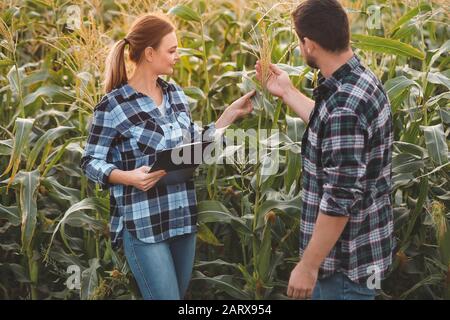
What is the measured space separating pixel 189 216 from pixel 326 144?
2.66ft

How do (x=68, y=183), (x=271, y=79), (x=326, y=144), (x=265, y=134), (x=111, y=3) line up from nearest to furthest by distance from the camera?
(x=326, y=144) < (x=271, y=79) < (x=265, y=134) < (x=68, y=183) < (x=111, y=3)

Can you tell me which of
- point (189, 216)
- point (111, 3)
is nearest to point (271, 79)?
point (189, 216)

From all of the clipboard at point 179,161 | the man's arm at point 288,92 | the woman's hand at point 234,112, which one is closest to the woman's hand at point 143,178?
the clipboard at point 179,161

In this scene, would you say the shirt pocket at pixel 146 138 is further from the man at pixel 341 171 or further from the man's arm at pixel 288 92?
the man at pixel 341 171

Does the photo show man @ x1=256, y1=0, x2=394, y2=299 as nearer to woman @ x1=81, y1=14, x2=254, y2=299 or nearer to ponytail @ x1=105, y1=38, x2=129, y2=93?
woman @ x1=81, y1=14, x2=254, y2=299

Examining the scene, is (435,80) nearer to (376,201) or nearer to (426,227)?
(426,227)

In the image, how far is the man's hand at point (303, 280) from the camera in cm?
258

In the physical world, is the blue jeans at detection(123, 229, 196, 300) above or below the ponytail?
below

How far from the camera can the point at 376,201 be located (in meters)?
2.66

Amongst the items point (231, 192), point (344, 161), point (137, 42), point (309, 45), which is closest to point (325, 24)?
point (309, 45)

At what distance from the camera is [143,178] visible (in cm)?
286

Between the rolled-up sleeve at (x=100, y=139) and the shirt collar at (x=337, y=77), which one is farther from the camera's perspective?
the rolled-up sleeve at (x=100, y=139)

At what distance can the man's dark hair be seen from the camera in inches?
99.7

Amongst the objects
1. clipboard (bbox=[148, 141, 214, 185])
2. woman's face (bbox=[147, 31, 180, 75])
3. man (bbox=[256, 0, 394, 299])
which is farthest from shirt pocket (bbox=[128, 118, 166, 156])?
man (bbox=[256, 0, 394, 299])
